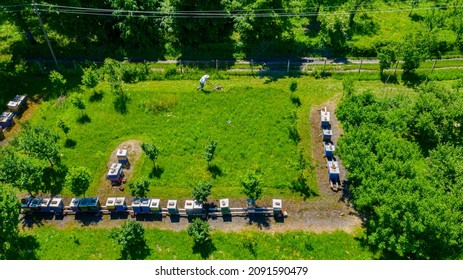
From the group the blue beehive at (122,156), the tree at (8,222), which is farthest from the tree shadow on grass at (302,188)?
the tree at (8,222)

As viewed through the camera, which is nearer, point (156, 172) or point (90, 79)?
point (156, 172)

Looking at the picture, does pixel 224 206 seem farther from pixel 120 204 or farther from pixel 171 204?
pixel 120 204

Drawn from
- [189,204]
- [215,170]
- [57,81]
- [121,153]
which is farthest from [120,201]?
[57,81]

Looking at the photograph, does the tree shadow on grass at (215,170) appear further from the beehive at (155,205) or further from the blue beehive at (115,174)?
the blue beehive at (115,174)

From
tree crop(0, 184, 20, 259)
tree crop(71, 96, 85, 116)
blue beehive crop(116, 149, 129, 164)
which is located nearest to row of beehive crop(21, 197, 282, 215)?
tree crop(0, 184, 20, 259)

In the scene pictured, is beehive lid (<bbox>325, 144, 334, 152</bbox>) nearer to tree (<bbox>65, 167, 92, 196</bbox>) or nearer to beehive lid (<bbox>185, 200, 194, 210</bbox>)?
beehive lid (<bbox>185, 200, 194, 210</bbox>)
